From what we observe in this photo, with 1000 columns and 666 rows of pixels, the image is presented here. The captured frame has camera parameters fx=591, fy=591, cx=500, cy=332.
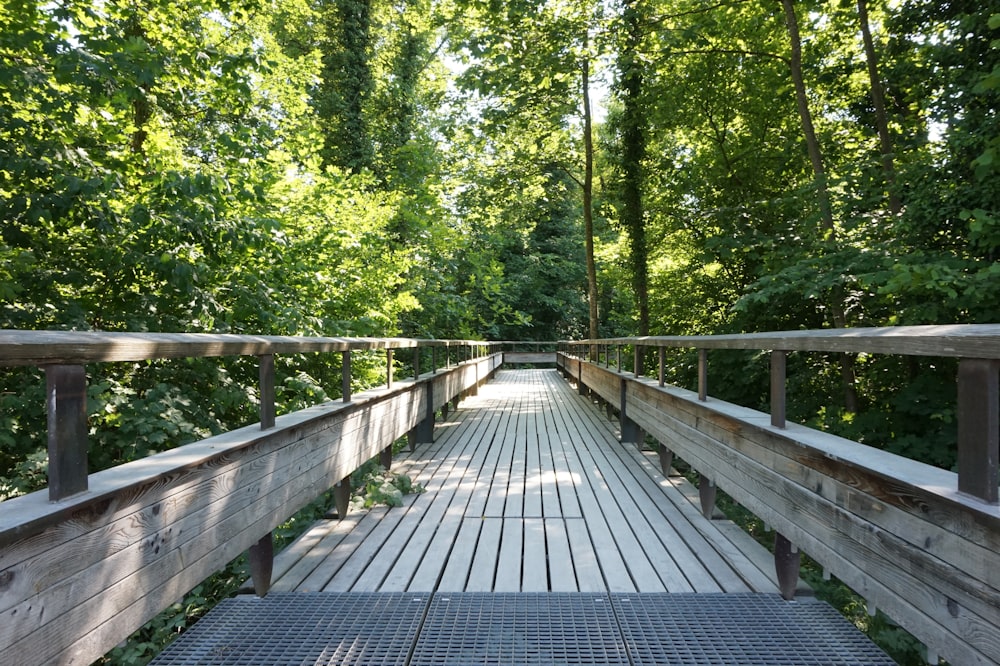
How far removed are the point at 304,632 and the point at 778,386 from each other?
2072 mm

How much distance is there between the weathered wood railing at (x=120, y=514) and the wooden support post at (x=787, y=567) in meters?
2.13

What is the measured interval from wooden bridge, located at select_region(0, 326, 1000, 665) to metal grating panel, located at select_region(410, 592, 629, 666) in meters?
0.01

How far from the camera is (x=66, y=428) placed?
1.36 m

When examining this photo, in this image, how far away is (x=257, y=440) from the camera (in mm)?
2299

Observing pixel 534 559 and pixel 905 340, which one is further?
pixel 534 559

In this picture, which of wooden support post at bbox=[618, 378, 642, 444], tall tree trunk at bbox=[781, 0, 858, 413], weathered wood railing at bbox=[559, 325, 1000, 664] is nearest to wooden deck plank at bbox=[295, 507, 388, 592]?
weathered wood railing at bbox=[559, 325, 1000, 664]

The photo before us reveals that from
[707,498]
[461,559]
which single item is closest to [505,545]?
[461,559]

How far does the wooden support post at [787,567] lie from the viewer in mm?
2455

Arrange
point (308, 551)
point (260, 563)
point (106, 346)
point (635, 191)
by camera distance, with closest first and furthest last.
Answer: point (106, 346)
point (260, 563)
point (308, 551)
point (635, 191)

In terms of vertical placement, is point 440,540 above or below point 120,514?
below

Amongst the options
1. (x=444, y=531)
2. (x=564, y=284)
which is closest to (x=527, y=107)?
(x=444, y=531)

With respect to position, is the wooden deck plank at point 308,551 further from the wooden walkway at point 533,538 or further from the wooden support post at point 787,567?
the wooden support post at point 787,567

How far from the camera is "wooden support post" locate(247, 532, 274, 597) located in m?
2.52

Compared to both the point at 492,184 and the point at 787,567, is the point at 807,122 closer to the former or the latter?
the point at 787,567
